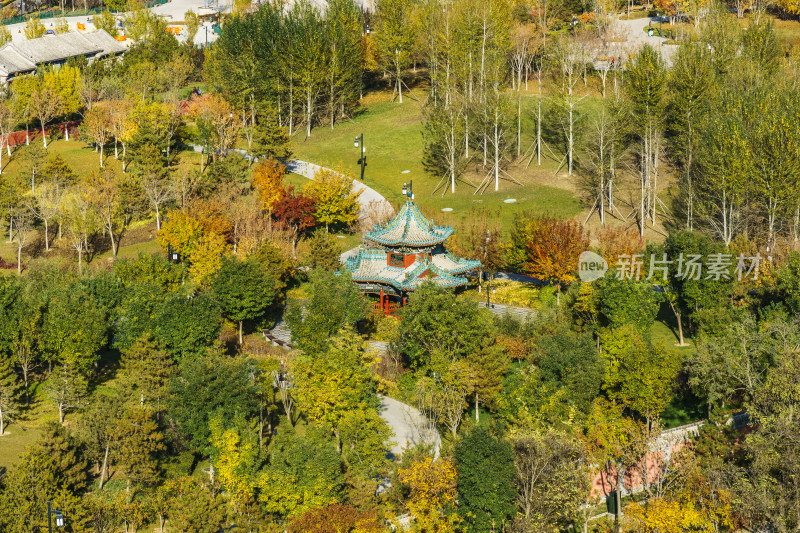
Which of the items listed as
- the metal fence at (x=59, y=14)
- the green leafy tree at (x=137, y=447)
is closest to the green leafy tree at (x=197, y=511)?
the green leafy tree at (x=137, y=447)

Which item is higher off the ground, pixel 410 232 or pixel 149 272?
pixel 410 232

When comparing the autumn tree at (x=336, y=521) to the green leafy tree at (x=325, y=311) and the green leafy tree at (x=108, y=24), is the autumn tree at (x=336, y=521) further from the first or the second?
the green leafy tree at (x=108, y=24)

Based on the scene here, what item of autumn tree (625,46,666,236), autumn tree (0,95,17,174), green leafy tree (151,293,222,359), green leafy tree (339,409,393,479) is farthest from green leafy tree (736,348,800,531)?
autumn tree (0,95,17,174)

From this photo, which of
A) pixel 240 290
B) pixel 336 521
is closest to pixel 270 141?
pixel 240 290

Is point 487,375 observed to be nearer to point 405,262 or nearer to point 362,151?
point 405,262

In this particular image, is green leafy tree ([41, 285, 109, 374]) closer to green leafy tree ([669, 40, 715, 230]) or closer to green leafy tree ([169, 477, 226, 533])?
green leafy tree ([169, 477, 226, 533])
